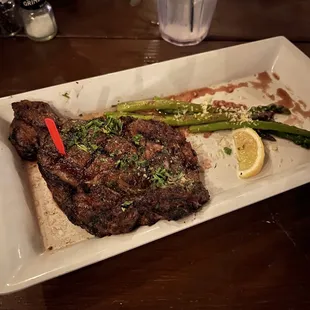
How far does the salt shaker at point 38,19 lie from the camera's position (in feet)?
8.62

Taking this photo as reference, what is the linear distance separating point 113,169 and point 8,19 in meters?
1.83

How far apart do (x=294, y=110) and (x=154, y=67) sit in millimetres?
970

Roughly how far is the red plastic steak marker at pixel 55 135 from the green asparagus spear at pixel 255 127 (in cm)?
83

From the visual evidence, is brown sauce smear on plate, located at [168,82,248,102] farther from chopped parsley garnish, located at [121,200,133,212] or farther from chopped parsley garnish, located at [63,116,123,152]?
chopped parsley garnish, located at [121,200,133,212]

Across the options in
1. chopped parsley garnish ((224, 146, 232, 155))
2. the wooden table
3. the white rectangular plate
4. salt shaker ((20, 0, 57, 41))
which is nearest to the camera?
the white rectangular plate

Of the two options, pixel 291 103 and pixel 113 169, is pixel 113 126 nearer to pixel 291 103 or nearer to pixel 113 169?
pixel 113 169

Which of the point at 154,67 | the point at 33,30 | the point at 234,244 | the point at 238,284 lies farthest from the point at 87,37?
the point at 238,284

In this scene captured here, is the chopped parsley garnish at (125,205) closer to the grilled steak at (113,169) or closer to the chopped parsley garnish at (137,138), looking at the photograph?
the grilled steak at (113,169)

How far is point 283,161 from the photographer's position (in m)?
2.21

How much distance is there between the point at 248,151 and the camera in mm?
2186

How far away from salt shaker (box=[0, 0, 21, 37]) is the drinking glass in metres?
1.13

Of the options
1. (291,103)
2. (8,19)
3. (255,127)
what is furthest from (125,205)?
(8,19)

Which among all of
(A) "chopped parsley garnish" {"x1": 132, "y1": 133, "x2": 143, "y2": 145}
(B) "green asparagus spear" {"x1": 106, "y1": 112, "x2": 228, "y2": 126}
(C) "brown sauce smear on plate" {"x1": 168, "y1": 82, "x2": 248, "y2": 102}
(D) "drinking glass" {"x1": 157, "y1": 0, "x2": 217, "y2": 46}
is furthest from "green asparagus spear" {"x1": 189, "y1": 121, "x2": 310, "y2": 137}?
(D) "drinking glass" {"x1": 157, "y1": 0, "x2": 217, "y2": 46}

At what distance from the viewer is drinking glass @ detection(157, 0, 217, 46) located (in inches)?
109
